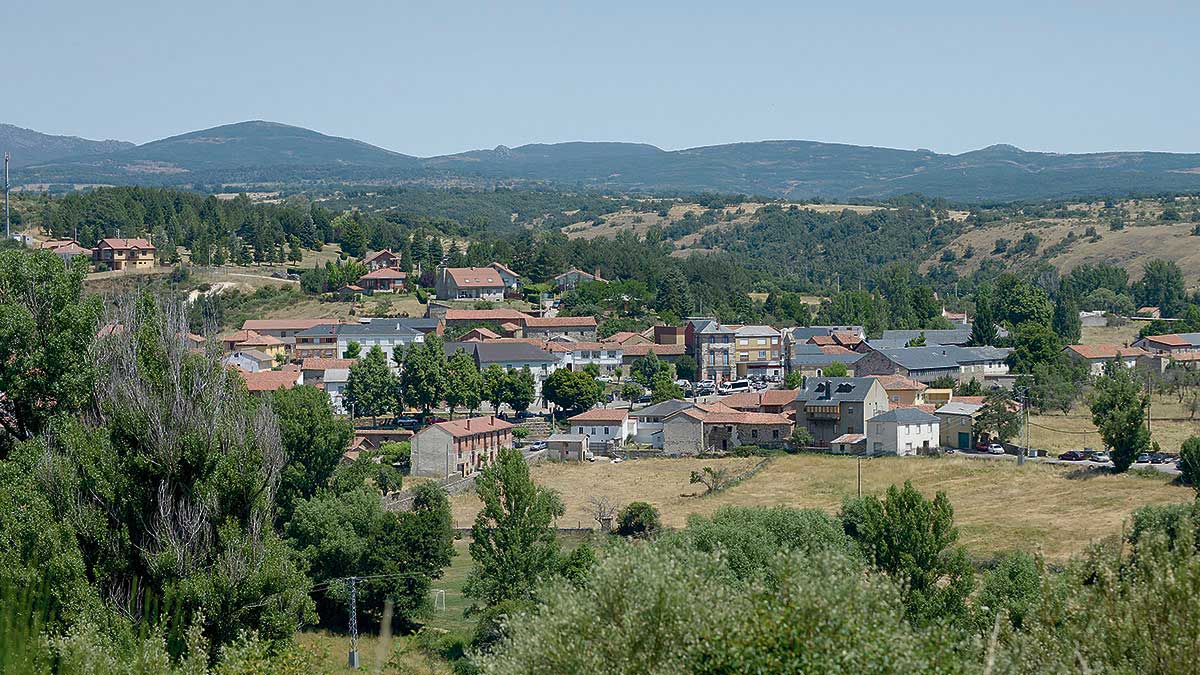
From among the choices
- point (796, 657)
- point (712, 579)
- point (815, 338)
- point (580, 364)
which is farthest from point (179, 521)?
point (815, 338)

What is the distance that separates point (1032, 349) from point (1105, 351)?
14.6 feet

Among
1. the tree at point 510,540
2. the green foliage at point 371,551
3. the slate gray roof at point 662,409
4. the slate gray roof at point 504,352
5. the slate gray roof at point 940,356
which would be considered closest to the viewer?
the tree at point 510,540

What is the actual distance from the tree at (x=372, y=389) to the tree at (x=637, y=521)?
54.8ft

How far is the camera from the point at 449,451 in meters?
38.3

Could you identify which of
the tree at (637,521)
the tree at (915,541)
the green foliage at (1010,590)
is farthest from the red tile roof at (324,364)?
the green foliage at (1010,590)

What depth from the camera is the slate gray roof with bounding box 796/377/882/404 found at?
140 feet

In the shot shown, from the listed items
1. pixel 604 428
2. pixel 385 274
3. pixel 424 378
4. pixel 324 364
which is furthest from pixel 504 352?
pixel 385 274

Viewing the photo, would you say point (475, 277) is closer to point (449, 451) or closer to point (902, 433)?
point (449, 451)

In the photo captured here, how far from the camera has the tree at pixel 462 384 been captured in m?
45.7

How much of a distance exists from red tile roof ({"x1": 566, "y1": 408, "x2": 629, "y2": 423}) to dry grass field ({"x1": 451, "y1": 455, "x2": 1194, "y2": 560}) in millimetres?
2635

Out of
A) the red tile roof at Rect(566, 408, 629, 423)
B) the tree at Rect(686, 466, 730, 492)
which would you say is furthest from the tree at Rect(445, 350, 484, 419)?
the tree at Rect(686, 466, 730, 492)

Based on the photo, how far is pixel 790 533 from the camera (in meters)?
24.8

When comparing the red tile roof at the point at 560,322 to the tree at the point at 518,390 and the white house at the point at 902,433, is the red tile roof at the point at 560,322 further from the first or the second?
the white house at the point at 902,433

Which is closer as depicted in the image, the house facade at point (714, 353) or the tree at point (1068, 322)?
the house facade at point (714, 353)
